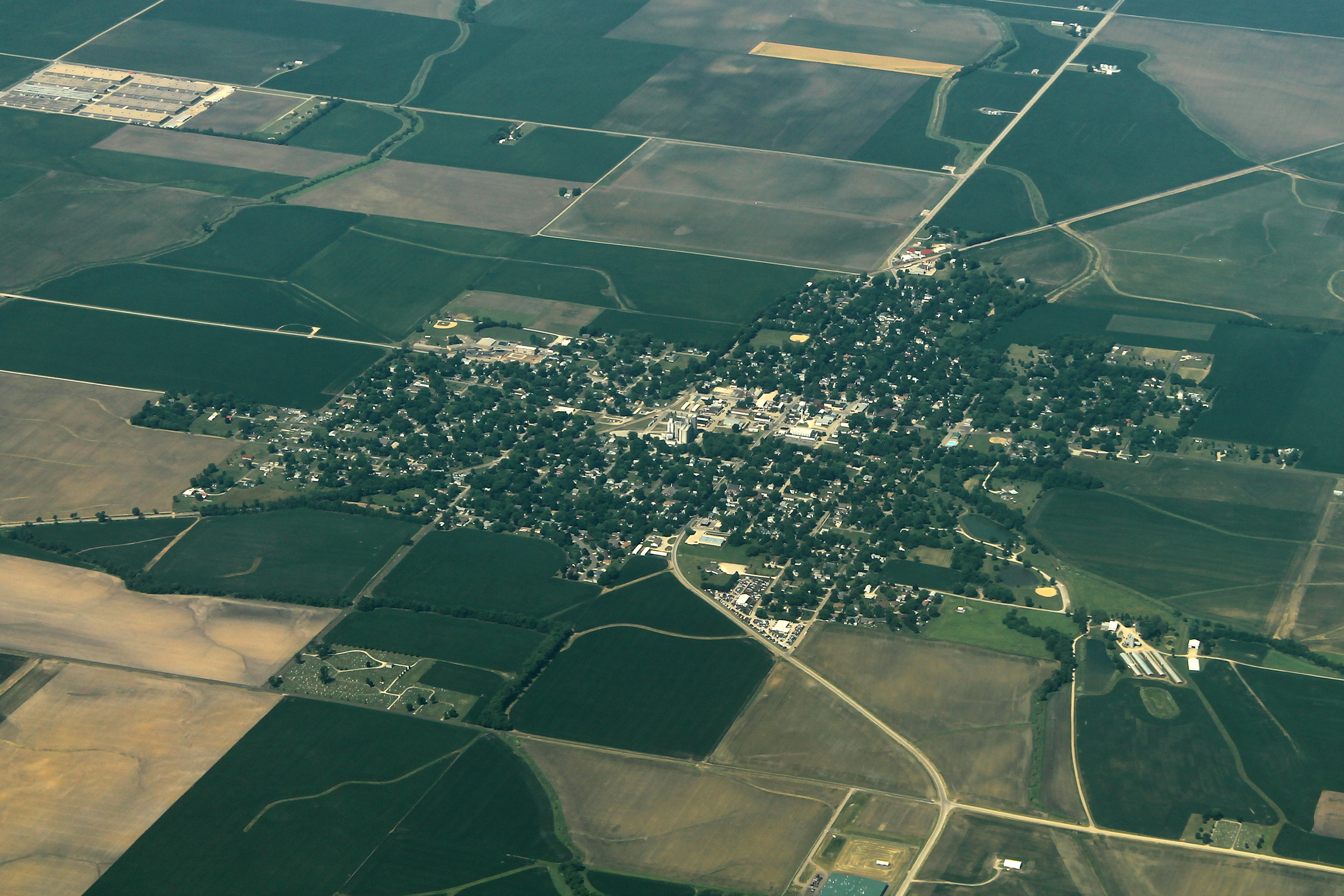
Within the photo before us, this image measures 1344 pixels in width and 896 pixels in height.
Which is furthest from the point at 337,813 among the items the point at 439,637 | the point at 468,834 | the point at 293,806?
the point at 439,637

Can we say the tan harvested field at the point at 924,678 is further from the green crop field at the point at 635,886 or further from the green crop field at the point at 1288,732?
the green crop field at the point at 635,886

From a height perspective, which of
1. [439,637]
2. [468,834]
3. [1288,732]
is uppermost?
[439,637]

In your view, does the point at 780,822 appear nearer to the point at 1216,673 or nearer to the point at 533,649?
the point at 533,649

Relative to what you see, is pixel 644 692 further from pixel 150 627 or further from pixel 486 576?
pixel 150 627

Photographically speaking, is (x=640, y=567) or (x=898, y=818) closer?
(x=898, y=818)

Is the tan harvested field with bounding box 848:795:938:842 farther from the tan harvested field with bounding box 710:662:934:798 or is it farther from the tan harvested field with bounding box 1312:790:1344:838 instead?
the tan harvested field with bounding box 1312:790:1344:838

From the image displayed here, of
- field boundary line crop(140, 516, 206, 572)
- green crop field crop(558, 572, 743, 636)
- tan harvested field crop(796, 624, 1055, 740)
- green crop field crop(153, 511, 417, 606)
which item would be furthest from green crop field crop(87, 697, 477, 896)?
tan harvested field crop(796, 624, 1055, 740)

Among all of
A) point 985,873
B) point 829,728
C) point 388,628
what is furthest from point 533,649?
point 985,873
